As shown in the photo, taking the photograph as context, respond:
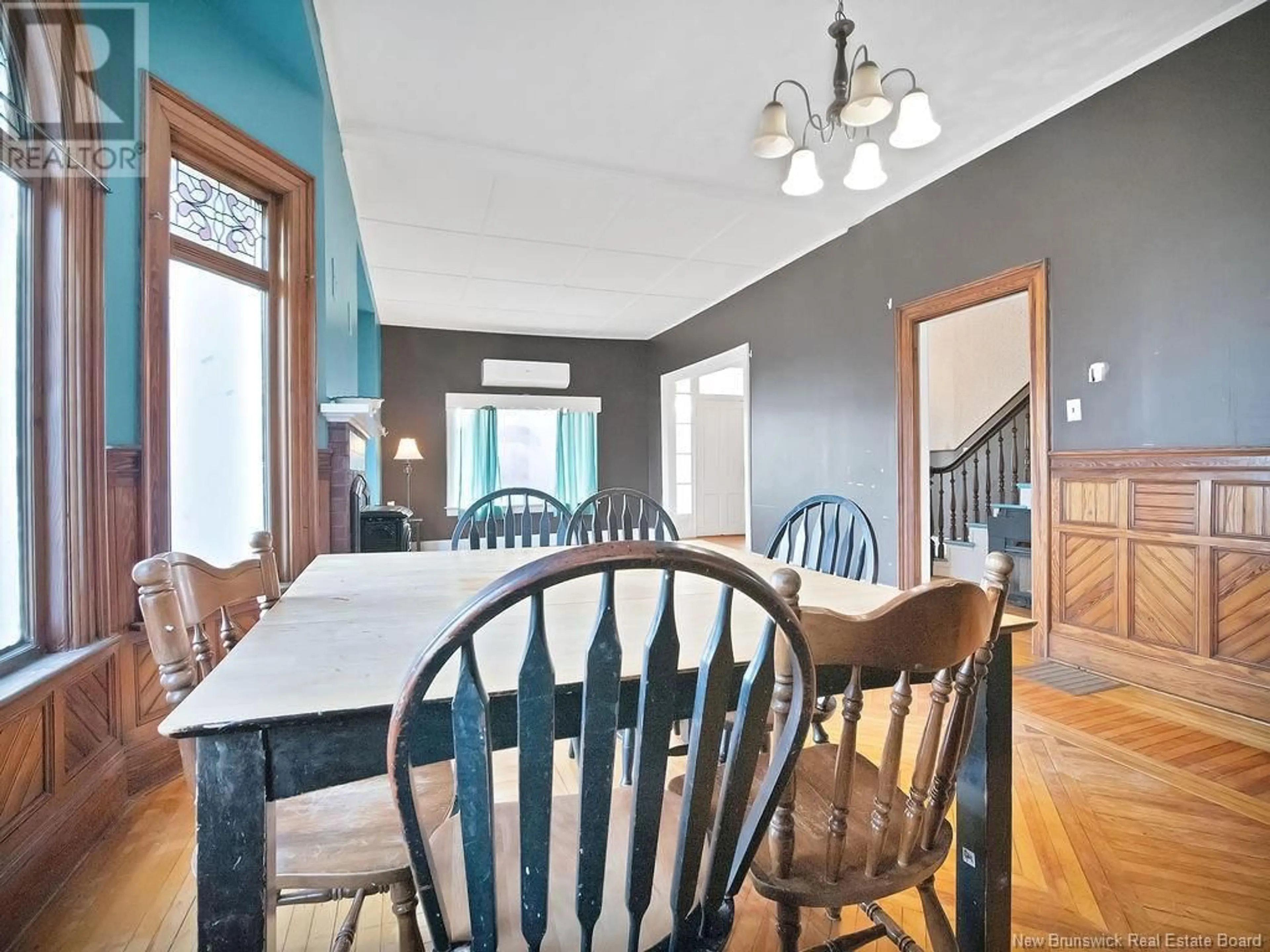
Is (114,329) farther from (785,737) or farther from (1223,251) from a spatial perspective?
(1223,251)

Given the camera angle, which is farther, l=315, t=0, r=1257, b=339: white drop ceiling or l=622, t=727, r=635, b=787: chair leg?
l=315, t=0, r=1257, b=339: white drop ceiling

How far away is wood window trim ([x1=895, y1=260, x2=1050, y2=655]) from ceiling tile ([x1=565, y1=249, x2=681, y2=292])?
1935 mm

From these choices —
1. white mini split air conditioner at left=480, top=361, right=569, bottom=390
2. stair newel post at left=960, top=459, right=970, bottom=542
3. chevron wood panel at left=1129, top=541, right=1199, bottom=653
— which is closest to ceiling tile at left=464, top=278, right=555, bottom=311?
white mini split air conditioner at left=480, top=361, right=569, bottom=390

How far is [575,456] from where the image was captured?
7.35m

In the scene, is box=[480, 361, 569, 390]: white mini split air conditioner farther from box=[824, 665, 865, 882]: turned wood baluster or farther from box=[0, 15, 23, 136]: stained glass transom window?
box=[824, 665, 865, 882]: turned wood baluster

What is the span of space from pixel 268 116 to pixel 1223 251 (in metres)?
3.74

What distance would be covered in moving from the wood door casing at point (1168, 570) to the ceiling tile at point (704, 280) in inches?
116

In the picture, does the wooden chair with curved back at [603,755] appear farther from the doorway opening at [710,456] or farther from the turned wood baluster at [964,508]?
the doorway opening at [710,456]

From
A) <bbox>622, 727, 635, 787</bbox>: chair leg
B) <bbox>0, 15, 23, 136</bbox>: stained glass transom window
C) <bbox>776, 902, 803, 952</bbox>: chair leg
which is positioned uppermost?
<bbox>0, 15, 23, 136</bbox>: stained glass transom window

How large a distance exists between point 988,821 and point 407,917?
1.03 metres

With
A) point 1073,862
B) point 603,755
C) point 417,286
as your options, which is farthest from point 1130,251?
point 417,286

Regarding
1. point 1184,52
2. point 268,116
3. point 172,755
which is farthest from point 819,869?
point 1184,52

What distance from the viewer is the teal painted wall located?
5.87ft

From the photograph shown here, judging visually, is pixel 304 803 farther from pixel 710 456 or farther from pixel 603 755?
pixel 710 456
